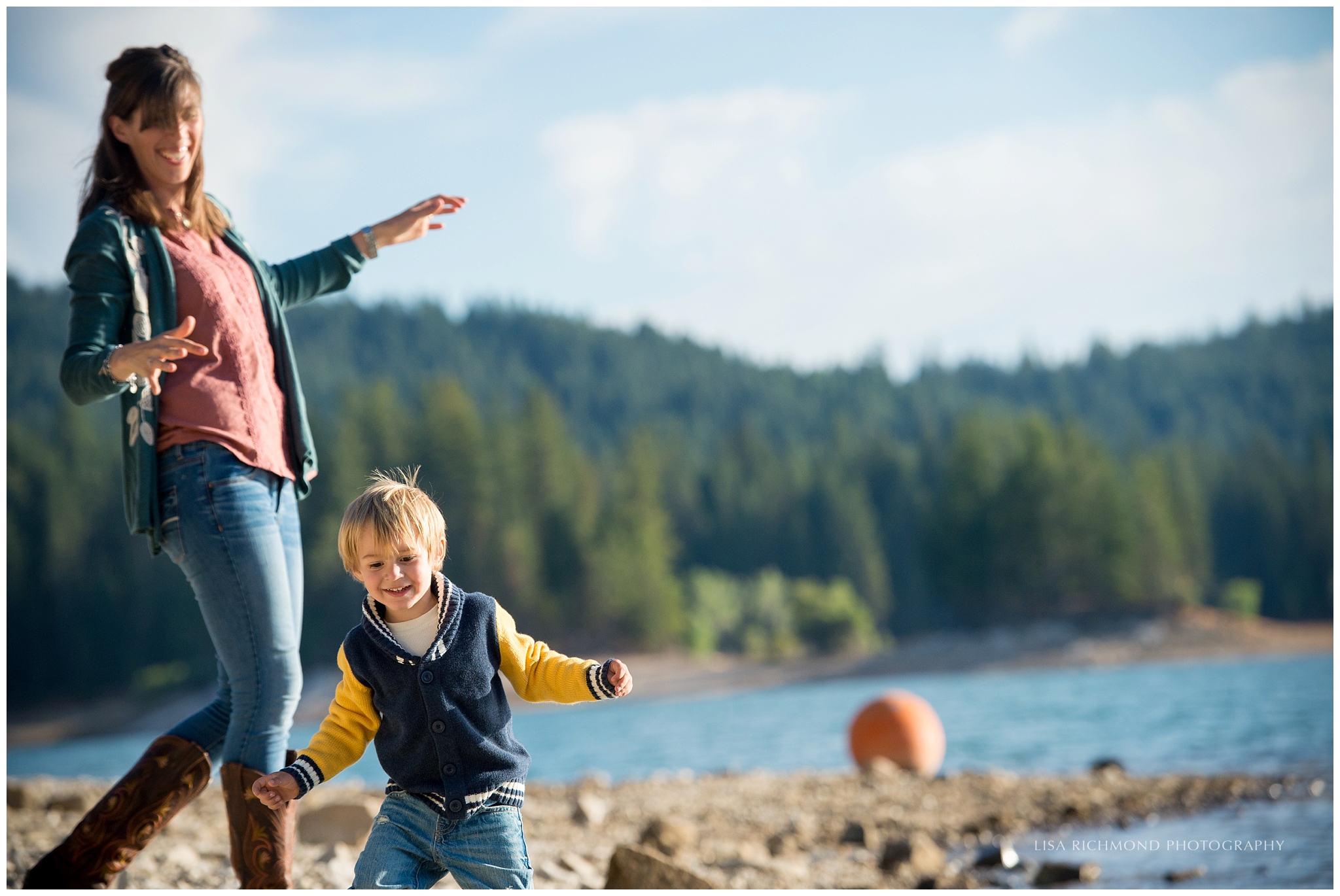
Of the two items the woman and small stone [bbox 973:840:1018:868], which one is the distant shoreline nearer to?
small stone [bbox 973:840:1018:868]

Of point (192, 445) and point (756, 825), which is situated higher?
point (192, 445)

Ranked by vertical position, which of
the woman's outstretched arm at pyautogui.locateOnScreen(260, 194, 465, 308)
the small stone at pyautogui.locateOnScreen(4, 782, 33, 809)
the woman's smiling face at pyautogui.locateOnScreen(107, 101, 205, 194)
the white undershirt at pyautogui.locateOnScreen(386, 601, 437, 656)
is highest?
the woman's smiling face at pyautogui.locateOnScreen(107, 101, 205, 194)

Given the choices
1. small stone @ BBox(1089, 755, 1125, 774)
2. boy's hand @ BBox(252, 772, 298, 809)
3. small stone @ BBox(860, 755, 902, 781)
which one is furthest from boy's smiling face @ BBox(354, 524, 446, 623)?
small stone @ BBox(1089, 755, 1125, 774)

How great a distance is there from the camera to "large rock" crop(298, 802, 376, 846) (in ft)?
16.3

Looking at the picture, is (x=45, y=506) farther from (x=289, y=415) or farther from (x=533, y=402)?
(x=289, y=415)

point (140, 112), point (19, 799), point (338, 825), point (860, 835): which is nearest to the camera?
point (140, 112)

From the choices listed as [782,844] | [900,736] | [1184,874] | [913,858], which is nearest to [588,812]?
[782,844]

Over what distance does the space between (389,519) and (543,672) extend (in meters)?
0.46

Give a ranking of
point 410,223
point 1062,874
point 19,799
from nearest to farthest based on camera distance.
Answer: point 410,223, point 1062,874, point 19,799

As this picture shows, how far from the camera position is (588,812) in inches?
278

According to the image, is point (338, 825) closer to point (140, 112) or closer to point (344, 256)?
point (344, 256)

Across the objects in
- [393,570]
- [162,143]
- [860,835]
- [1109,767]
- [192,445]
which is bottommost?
[1109,767]

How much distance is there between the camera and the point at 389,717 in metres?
2.50

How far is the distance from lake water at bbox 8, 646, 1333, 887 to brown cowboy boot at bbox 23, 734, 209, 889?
420cm
